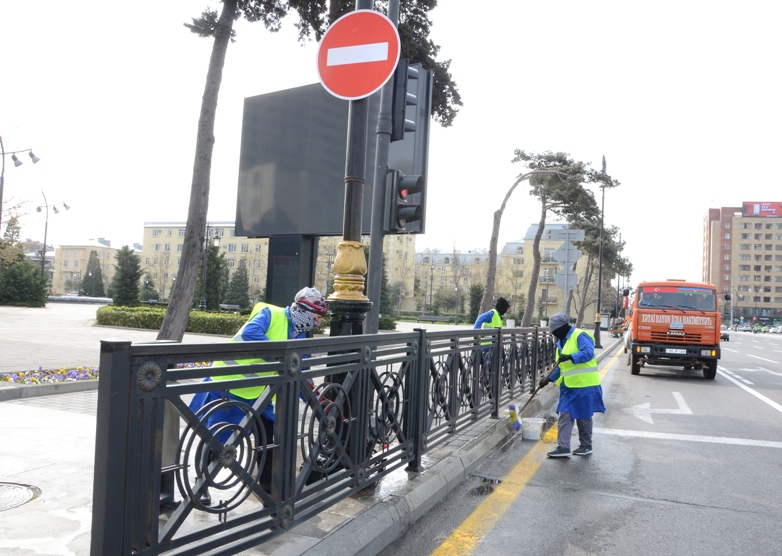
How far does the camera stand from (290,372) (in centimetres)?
307

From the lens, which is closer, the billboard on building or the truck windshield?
the truck windshield

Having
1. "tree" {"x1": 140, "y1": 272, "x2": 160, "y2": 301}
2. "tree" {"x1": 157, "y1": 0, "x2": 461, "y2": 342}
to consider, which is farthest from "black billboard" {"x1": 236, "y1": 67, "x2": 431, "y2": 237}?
"tree" {"x1": 140, "y1": 272, "x2": 160, "y2": 301}

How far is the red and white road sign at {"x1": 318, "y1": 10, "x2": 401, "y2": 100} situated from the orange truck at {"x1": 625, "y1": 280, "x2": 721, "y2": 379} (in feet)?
42.8

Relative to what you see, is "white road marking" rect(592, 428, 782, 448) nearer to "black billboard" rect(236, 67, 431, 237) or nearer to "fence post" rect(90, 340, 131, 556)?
"black billboard" rect(236, 67, 431, 237)

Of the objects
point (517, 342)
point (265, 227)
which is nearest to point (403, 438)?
point (517, 342)

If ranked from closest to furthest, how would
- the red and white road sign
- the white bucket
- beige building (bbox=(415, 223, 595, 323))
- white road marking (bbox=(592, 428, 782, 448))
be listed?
the red and white road sign, the white bucket, white road marking (bbox=(592, 428, 782, 448)), beige building (bbox=(415, 223, 595, 323))

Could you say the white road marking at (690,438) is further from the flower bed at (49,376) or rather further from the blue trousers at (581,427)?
the flower bed at (49,376)

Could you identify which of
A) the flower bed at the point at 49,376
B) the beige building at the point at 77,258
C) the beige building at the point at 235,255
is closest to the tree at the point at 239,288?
the beige building at the point at 235,255

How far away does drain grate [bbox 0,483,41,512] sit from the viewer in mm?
3844

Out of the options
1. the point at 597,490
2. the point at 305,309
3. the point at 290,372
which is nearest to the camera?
the point at 290,372

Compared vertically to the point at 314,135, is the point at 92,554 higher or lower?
lower

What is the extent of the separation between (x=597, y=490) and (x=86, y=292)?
311 ft

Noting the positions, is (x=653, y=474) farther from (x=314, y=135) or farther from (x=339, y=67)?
(x=314, y=135)

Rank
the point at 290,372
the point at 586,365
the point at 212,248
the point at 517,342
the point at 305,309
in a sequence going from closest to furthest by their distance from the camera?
the point at 290,372 < the point at 305,309 < the point at 586,365 < the point at 517,342 < the point at 212,248
